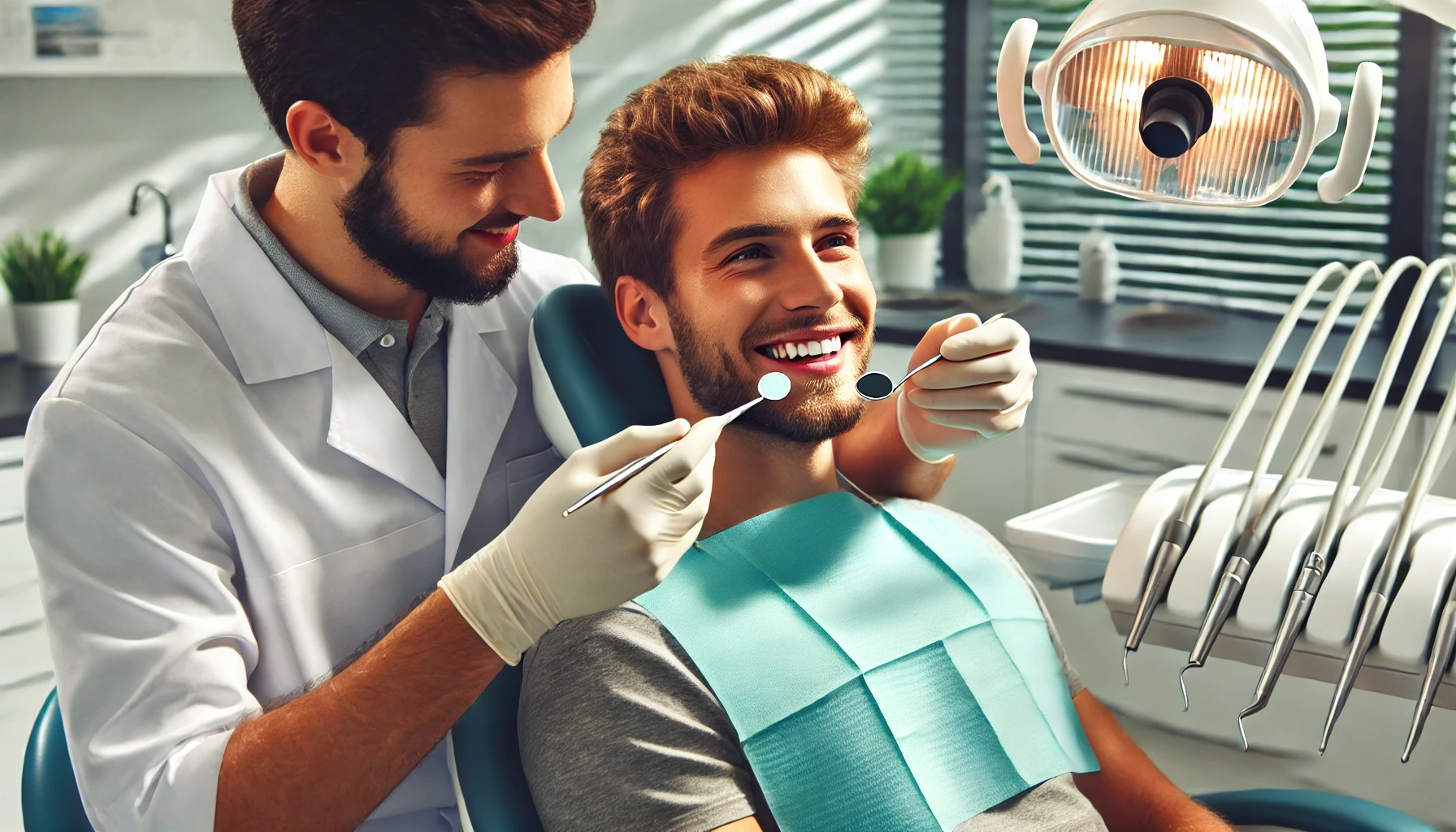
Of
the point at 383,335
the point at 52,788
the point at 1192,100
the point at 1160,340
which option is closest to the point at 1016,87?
the point at 1192,100

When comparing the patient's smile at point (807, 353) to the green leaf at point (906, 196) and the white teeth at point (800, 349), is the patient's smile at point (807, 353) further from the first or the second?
the green leaf at point (906, 196)

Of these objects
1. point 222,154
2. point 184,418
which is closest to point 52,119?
point 222,154

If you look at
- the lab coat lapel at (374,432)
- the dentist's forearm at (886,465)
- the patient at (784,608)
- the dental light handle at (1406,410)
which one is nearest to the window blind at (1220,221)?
the dental light handle at (1406,410)

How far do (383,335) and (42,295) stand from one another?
5.38 ft

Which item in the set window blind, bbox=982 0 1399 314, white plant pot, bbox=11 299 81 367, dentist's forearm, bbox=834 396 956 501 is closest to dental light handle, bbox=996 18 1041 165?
dentist's forearm, bbox=834 396 956 501

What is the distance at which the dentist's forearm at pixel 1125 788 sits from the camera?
55.4 inches

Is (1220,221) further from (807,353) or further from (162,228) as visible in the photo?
(162,228)

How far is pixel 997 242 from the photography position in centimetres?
350

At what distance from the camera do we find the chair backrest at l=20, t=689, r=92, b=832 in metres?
1.21

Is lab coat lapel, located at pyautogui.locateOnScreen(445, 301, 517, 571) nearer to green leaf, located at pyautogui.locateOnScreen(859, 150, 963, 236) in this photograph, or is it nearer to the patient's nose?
the patient's nose

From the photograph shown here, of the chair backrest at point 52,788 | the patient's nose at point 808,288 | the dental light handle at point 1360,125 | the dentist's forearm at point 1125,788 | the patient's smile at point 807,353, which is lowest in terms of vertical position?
the dentist's forearm at point 1125,788

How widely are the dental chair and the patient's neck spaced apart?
10 cm

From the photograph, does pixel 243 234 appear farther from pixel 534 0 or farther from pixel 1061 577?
pixel 1061 577

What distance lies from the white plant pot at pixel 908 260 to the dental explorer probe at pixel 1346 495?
224 centimetres
